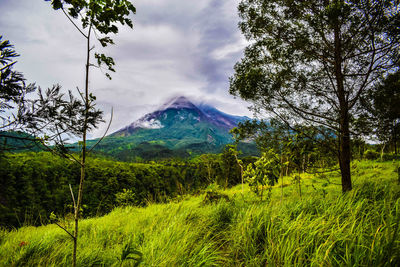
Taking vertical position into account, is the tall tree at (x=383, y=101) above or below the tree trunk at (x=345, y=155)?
above

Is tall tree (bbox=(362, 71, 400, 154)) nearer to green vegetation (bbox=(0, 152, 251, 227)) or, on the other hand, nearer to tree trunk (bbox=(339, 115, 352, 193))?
tree trunk (bbox=(339, 115, 352, 193))

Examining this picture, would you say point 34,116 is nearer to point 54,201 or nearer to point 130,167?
point 54,201

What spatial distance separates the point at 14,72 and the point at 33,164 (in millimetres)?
17901

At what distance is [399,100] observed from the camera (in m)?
5.79

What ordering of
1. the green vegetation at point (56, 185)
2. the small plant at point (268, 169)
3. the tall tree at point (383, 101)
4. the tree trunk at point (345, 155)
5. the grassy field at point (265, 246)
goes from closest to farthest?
the grassy field at point (265, 246), the small plant at point (268, 169), the tree trunk at point (345, 155), the tall tree at point (383, 101), the green vegetation at point (56, 185)

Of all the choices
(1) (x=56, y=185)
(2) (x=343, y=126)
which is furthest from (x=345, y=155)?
(1) (x=56, y=185)

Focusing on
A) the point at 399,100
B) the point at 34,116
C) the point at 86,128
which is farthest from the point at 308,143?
the point at 34,116

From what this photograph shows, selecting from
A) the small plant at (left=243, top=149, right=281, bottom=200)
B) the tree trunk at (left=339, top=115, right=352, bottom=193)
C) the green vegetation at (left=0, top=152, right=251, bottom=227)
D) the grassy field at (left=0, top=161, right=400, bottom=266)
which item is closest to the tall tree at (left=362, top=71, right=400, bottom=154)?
the tree trunk at (left=339, top=115, right=352, bottom=193)

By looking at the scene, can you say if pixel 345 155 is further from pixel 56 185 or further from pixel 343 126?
pixel 56 185

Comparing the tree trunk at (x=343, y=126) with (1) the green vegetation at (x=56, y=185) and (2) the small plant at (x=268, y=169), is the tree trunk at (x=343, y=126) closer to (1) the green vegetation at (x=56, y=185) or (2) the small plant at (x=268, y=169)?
(2) the small plant at (x=268, y=169)

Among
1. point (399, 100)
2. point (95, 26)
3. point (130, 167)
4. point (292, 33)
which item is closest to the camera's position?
point (95, 26)

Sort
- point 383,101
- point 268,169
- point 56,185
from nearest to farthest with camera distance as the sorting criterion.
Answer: point 268,169 < point 383,101 < point 56,185

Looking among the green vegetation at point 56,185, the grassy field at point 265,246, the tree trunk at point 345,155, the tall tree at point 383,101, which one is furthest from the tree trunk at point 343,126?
the green vegetation at point 56,185

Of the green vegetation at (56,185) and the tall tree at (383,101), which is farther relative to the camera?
the green vegetation at (56,185)
